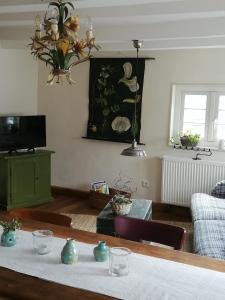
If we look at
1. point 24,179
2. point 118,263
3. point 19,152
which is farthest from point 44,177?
point 118,263

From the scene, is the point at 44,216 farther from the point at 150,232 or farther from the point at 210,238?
the point at 210,238

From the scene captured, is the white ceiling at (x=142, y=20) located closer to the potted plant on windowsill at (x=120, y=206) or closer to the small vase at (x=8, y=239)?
the potted plant on windowsill at (x=120, y=206)

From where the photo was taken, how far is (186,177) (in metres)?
5.10

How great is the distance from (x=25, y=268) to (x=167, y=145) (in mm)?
3817

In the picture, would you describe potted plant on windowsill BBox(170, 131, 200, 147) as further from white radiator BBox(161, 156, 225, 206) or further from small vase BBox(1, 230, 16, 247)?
small vase BBox(1, 230, 16, 247)

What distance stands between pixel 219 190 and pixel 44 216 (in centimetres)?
283

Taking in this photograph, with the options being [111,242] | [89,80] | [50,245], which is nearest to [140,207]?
[111,242]

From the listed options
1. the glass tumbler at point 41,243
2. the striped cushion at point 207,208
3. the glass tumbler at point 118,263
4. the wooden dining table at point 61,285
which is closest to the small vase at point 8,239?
the glass tumbler at point 41,243

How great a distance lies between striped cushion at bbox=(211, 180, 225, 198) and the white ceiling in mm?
1818

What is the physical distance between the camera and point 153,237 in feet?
7.70

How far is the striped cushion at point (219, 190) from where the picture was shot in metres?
4.67

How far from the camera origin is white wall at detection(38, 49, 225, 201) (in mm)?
5047

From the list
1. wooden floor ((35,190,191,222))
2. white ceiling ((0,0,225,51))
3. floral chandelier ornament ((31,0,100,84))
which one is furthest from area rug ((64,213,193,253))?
floral chandelier ornament ((31,0,100,84))

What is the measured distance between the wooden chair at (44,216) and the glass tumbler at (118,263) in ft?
2.71
